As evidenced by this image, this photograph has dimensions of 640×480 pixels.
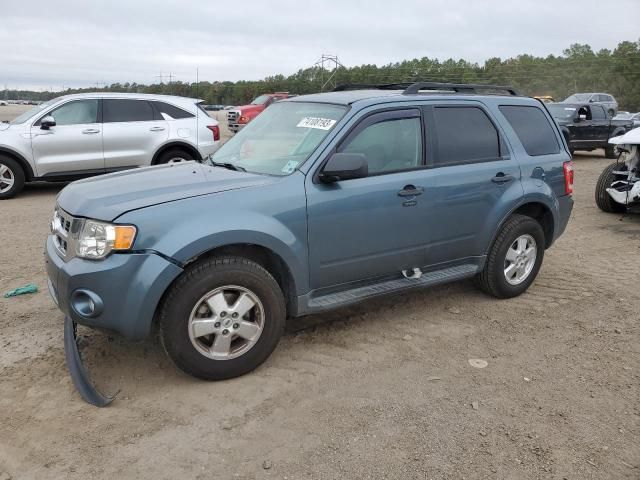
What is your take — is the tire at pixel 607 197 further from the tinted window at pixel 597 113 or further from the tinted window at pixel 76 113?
the tinted window at pixel 597 113

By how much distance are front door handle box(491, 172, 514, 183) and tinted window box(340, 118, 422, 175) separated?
2.49ft

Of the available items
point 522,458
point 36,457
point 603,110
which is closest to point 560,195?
point 522,458

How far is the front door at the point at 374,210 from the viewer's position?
146 inches

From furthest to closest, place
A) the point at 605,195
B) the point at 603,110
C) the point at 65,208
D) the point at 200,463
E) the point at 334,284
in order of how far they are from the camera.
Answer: the point at 603,110
the point at 605,195
the point at 334,284
the point at 65,208
the point at 200,463

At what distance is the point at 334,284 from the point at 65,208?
71.0 inches

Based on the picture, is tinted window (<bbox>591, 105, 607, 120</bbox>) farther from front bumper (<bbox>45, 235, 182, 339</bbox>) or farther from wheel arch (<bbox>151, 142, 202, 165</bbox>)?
front bumper (<bbox>45, 235, 182, 339</bbox>)

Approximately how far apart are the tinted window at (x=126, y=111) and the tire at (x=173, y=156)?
0.67 metres

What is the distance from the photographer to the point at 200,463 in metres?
Answer: 2.74

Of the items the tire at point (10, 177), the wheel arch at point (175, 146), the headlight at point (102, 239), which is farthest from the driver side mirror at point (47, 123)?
the headlight at point (102, 239)

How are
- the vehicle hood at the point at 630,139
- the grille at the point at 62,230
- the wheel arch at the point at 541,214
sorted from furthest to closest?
the vehicle hood at the point at 630,139 → the wheel arch at the point at 541,214 → the grille at the point at 62,230

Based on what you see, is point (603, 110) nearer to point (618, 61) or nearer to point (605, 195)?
point (605, 195)

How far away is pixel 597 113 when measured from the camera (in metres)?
16.7

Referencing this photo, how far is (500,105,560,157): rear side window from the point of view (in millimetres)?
4908

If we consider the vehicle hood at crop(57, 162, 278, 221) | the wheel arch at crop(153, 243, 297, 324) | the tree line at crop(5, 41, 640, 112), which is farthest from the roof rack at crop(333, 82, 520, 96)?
the tree line at crop(5, 41, 640, 112)
